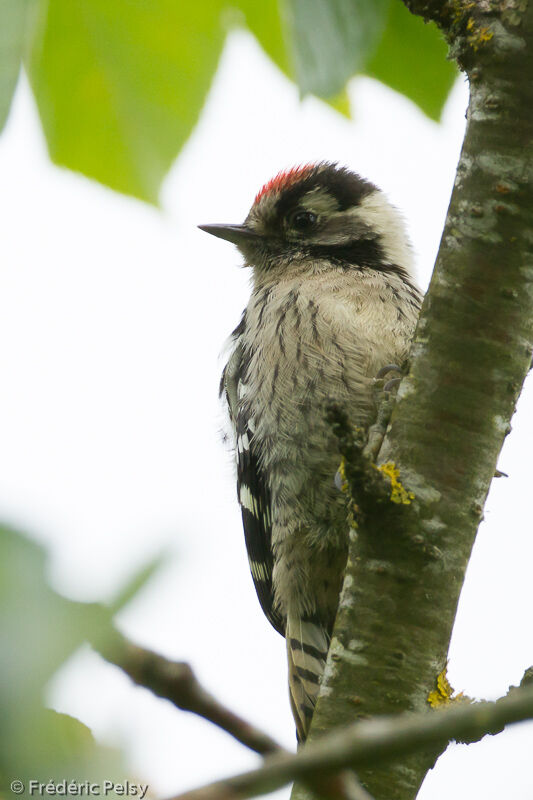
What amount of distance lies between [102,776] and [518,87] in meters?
1.88

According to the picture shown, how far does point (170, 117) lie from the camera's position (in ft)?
7.25

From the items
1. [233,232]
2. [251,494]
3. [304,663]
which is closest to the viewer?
[304,663]

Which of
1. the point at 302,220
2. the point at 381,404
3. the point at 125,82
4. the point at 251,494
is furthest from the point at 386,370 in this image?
the point at 125,82

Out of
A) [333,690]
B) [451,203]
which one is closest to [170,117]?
[451,203]

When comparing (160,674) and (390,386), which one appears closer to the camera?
(160,674)

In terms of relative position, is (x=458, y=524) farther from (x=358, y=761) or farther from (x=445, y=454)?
(x=358, y=761)

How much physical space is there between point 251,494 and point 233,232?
1.66 m

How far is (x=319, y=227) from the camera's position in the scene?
497cm

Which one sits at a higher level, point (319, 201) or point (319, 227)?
point (319, 201)

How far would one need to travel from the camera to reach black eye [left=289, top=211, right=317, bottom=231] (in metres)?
5.02

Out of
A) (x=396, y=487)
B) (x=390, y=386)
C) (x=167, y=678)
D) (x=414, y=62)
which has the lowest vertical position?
(x=167, y=678)

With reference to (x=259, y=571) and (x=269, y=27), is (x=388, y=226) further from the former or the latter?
(x=269, y=27)

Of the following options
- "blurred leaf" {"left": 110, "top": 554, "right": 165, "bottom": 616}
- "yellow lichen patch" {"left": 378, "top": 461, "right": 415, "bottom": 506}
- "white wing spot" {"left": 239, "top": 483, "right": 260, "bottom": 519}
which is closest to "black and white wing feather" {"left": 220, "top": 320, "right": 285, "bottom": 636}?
"white wing spot" {"left": 239, "top": 483, "right": 260, "bottom": 519}

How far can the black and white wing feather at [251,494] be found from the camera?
421 cm
